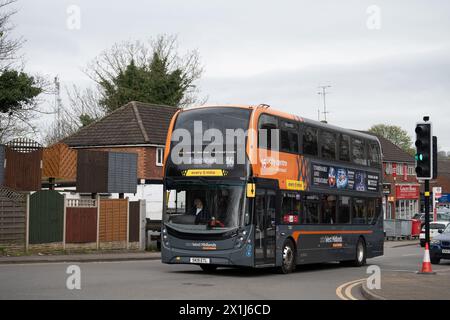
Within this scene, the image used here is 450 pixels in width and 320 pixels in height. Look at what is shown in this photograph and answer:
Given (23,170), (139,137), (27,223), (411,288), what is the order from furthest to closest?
(139,137), (23,170), (27,223), (411,288)

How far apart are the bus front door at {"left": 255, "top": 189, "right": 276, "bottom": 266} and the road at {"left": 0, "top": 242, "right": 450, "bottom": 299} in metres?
0.54

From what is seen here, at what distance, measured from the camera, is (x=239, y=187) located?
19.2 m

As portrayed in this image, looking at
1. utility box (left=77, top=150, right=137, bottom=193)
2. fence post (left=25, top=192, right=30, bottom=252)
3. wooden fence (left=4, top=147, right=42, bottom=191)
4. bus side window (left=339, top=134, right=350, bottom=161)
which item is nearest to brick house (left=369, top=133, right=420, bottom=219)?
utility box (left=77, top=150, right=137, bottom=193)

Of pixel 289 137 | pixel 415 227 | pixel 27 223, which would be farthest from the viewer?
pixel 415 227

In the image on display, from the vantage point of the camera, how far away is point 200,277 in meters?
19.0

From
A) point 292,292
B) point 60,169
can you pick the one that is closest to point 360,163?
point 292,292

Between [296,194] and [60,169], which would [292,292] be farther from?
[60,169]

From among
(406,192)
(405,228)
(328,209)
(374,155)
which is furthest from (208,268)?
(406,192)

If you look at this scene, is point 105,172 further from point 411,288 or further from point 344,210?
point 411,288

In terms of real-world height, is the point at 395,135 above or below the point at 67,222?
above

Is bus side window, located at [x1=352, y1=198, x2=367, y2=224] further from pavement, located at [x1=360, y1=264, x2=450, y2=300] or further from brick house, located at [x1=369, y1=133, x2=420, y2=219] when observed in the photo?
brick house, located at [x1=369, y1=133, x2=420, y2=219]

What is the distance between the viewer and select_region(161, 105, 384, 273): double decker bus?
1917 centimetres

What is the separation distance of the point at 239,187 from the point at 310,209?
387 cm

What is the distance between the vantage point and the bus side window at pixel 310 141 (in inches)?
858
